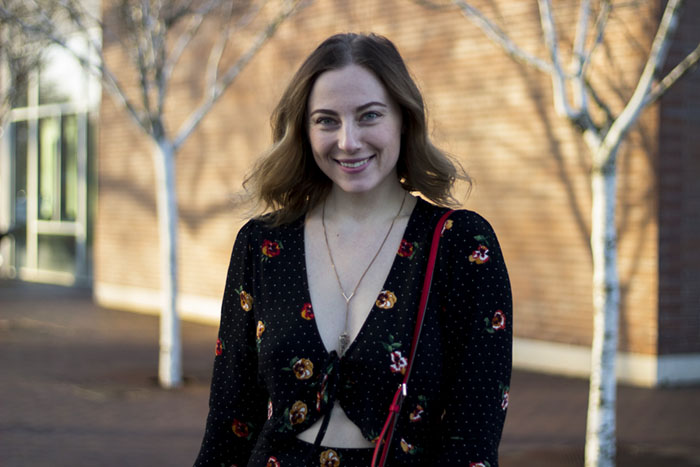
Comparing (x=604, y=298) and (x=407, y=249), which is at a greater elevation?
(x=407, y=249)

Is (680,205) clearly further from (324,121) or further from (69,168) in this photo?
(69,168)

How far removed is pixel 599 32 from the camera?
5.91m

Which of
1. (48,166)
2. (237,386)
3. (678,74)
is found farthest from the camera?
(48,166)

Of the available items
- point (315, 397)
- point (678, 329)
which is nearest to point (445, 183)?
point (315, 397)

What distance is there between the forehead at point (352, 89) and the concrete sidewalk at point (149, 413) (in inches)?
170

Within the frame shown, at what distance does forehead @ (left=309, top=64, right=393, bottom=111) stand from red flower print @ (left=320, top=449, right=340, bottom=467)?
2.52ft

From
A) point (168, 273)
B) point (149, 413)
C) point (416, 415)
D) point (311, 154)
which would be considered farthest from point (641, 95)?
point (168, 273)

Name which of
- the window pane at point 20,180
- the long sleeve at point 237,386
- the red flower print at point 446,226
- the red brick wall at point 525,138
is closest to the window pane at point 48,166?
the window pane at point 20,180

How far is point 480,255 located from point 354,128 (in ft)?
1.35

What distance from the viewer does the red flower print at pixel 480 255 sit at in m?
2.05

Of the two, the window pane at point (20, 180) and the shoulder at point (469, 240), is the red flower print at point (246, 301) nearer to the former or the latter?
the shoulder at point (469, 240)

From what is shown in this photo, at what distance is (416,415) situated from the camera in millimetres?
2029

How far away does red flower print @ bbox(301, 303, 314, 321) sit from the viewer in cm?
219

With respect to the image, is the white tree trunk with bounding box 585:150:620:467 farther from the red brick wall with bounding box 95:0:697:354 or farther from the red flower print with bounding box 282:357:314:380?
the red flower print with bounding box 282:357:314:380
